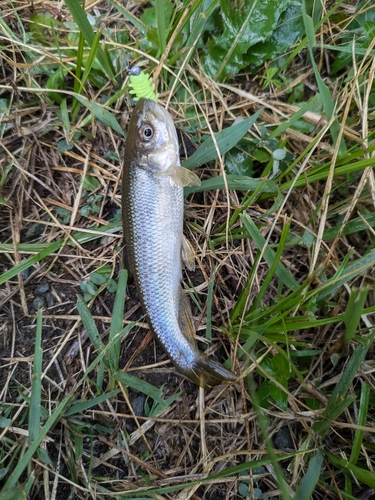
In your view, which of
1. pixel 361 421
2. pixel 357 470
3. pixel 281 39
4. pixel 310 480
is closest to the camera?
pixel 310 480

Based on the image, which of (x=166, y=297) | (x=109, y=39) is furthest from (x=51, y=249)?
(x=109, y=39)

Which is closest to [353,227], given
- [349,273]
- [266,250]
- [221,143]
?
[349,273]

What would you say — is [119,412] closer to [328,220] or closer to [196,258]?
[196,258]

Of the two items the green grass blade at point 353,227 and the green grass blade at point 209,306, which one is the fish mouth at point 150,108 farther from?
the green grass blade at point 353,227

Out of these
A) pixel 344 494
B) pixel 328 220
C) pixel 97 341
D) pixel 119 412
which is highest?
pixel 328 220

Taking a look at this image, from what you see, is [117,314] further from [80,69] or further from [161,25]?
[161,25]

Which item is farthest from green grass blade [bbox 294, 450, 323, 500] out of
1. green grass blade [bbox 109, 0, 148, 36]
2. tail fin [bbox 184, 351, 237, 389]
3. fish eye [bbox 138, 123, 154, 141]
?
green grass blade [bbox 109, 0, 148, 36]

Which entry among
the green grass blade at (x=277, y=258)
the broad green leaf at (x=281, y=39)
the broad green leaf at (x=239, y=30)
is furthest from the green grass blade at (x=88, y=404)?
the broad green leaf at (x=281, y=39)
